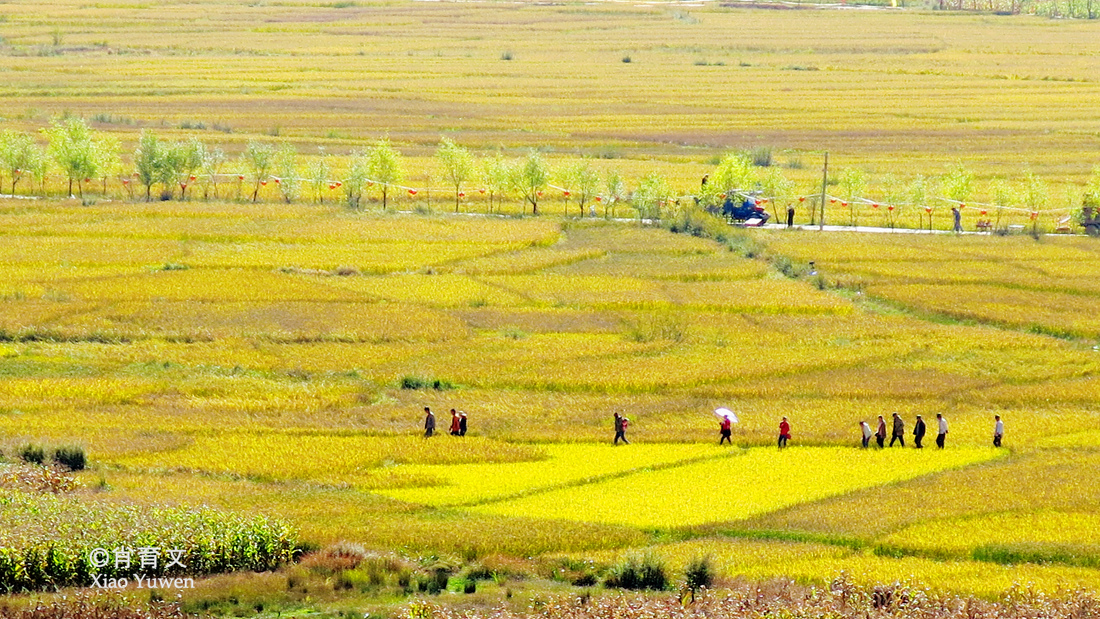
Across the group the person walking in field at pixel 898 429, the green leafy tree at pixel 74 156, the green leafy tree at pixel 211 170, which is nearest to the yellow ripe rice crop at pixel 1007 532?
the person walking in field at pixel 898 429

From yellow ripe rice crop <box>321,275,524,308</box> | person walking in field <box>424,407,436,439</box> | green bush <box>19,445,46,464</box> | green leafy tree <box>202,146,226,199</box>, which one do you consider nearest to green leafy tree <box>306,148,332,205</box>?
green leafy tree <box>202,146,226,199</box>

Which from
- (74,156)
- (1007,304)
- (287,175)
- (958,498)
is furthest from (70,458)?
(287,175)

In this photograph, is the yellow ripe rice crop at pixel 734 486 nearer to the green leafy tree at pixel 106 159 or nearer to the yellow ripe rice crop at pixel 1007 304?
the yellow ripe rice crop at pixel 1007 304

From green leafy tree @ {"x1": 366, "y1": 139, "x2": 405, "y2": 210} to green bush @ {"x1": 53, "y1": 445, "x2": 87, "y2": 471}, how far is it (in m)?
53.7

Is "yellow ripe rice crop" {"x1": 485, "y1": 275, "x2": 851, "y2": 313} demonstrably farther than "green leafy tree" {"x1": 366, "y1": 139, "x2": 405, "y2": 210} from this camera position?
No

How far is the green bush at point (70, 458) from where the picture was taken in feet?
122

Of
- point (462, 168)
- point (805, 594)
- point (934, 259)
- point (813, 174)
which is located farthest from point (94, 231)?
point (805, 594)

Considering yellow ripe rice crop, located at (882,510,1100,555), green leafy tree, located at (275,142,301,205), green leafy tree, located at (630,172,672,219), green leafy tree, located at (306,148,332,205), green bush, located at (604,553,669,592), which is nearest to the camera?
green bush, located at (604,553,669,592)

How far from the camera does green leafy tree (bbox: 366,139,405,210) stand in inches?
3568

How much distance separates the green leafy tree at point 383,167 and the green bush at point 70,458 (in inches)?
2114

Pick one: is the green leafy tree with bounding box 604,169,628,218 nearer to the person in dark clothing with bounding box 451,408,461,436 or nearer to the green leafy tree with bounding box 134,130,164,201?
the green leafy tree with bounding box 134,130,164,201

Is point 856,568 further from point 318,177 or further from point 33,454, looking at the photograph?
point 318,177

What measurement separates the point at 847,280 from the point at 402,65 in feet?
366

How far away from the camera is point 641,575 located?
29422mm
